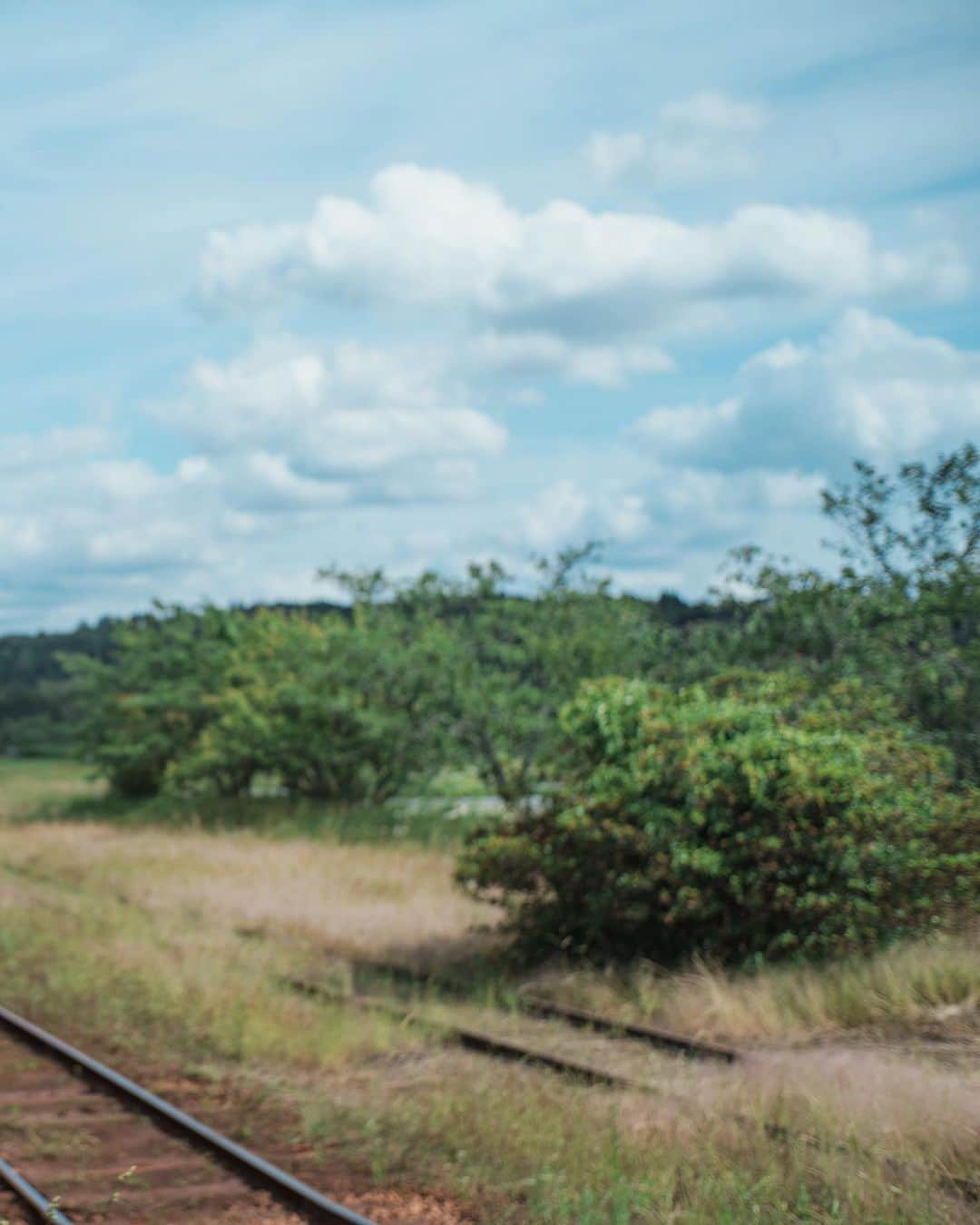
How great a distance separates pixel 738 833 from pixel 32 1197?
A: 6.73 metres

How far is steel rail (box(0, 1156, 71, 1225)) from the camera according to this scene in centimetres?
701

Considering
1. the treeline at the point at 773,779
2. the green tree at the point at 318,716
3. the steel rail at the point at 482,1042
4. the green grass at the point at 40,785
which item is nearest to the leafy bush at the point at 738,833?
the treeline at the point at 773,779

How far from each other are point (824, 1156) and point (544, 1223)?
1518 mm

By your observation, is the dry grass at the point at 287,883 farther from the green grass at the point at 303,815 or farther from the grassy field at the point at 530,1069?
the green grass at the point at 303,815

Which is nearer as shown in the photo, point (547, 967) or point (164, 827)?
point (547, 967)

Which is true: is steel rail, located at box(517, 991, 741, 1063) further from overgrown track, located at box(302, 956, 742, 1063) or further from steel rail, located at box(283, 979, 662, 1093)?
steel rail, located at box(283, 979, 662, 1093)

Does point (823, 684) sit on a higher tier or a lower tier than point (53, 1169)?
higher

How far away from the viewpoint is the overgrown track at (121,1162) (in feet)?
24.1

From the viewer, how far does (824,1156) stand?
23.7ft

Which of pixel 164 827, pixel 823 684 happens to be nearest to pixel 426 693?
pixel 164 827

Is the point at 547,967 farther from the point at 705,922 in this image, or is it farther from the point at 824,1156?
the point at 824,1156

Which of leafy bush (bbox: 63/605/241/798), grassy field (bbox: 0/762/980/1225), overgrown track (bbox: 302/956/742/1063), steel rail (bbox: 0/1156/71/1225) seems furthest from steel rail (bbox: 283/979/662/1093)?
leafy bush (bbox: 63/605/241/798)

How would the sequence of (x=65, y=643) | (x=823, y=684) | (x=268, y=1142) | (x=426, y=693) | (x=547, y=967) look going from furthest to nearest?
(x=65, y=643) → (x=426, y=693) → (x=823, y=684) → (x=547, y=967) → (x=268, y=1142)

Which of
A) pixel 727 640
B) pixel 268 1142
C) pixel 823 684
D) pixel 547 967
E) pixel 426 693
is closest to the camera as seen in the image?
pixel 268 1142
